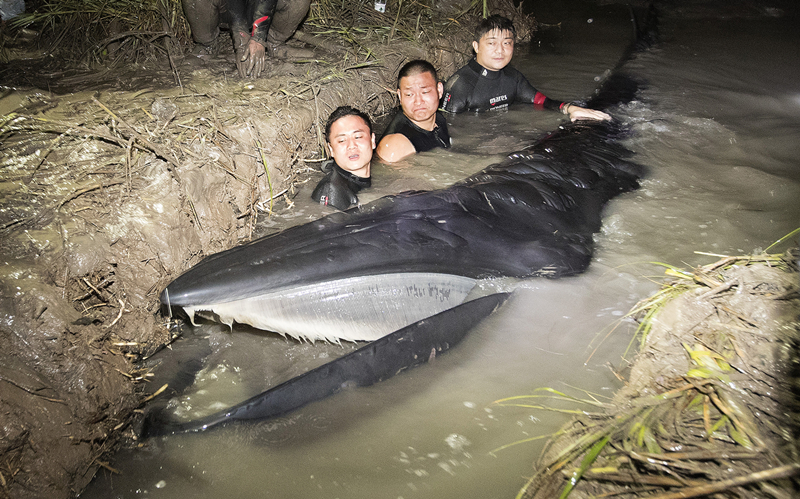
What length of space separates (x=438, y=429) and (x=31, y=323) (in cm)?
171

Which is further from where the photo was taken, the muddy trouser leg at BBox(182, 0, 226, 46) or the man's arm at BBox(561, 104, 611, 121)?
the man's arm at BBox(561, 104, 611, 121)

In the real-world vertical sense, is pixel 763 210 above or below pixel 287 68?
below

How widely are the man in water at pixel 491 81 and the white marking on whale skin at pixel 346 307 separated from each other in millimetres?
3473

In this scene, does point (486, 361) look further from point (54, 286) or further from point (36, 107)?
point (36, 107)

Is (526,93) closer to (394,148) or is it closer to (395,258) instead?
(394,148)

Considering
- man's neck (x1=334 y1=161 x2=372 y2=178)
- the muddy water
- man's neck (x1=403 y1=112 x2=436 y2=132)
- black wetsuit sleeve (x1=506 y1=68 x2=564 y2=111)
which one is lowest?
the muddy water

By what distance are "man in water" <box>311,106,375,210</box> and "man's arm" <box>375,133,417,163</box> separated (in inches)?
21.9

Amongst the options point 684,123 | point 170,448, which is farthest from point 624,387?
point 684,123

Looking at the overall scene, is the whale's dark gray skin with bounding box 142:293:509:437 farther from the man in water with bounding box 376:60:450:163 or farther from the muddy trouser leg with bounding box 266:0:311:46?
the muddy trouser leg with bounding box 266:0:311:46

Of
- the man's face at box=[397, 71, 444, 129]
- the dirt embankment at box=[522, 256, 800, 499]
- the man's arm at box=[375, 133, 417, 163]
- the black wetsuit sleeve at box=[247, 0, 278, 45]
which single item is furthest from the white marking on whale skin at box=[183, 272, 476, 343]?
the black wetsuit sleeve at box=[247, 0, 278, 45]

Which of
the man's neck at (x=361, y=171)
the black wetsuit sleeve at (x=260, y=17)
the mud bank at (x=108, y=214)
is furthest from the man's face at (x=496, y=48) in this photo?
the man's neck at (x=361, y=171)

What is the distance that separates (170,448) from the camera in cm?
182

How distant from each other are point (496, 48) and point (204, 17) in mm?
2997

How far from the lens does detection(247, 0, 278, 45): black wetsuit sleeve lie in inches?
153
